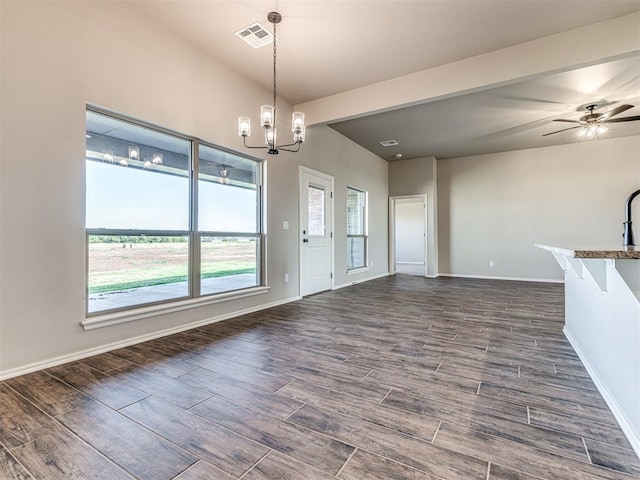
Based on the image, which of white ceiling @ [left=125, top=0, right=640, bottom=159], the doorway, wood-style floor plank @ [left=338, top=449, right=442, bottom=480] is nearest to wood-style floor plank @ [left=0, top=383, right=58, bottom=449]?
wood-style floor plank @ [left=338, top=449, right=442, bottom=480]

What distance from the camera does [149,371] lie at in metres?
2.22

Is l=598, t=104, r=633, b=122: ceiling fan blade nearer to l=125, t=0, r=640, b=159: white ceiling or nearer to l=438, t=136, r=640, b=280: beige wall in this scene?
l=125, t=0, r=640, b=159: white ceiling

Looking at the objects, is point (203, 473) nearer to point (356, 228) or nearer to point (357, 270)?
point (357, 270)

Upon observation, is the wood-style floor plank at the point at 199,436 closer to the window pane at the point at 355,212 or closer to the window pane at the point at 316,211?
the window pane at the point at 316,211

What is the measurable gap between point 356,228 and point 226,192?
3.59 meters

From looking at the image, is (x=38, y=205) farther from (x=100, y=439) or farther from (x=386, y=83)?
(x=386, y=83)

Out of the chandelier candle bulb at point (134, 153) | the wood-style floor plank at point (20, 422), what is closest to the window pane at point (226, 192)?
the chandelier candle bulb at point (134, 153)

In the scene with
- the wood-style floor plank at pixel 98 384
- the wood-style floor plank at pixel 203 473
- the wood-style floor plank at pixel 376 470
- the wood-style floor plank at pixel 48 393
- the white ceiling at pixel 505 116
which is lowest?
the wood-style floor plank at pixel 376 470

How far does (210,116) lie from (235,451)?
3.23 metres

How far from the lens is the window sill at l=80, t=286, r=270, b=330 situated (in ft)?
8.37

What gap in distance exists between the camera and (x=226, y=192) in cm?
380

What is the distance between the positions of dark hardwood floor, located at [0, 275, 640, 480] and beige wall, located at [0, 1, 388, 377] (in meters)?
0.31

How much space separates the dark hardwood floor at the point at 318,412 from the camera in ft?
4.26

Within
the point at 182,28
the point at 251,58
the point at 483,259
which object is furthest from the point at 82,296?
the point at 483,259
